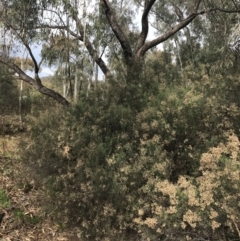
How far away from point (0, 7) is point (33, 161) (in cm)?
471

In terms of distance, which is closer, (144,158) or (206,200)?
(206,200)

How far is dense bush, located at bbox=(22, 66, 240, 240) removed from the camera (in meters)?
3.98

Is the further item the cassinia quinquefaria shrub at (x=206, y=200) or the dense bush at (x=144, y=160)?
the dense bush at (x=144, y=160)

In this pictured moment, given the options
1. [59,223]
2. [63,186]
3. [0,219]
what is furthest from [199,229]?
[0,219]

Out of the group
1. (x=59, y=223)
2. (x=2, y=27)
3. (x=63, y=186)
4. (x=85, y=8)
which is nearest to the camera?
(x=63, y=186)

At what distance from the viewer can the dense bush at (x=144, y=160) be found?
13.1 feet

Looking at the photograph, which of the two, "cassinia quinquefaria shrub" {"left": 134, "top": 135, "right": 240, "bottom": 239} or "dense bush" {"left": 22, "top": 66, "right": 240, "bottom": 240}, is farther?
"dense bush" {"left": 22, "top": 66, "right": 240, "bottom": 240}

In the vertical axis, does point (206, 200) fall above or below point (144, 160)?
below

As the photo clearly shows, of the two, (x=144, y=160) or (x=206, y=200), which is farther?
(x=144, y=160)

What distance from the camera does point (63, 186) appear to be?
518cm

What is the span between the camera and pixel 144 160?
459cm

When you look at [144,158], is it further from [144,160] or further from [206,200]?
[206,200]

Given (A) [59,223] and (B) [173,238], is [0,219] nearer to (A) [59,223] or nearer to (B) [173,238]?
(A) [59,223]

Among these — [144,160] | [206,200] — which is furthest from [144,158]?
[206,200]
